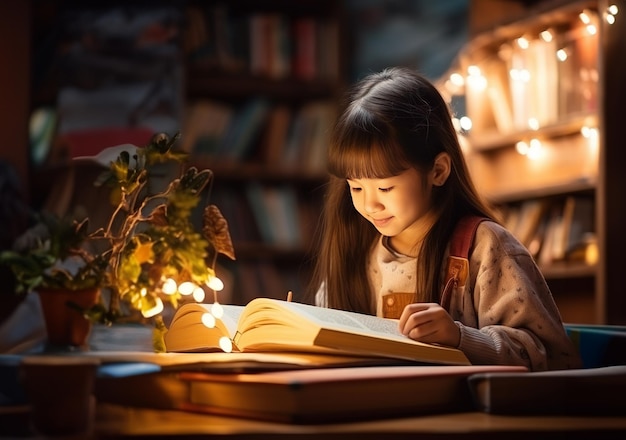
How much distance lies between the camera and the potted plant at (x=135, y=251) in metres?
1.04

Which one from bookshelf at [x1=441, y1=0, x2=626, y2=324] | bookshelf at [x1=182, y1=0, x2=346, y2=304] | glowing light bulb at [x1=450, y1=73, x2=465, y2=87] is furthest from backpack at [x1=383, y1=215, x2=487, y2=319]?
glowing light bulb at [x1=450, y1=73, x2=465, y2=87]

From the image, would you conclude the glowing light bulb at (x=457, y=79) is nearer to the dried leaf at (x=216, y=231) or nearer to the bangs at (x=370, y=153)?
the bangs at (x=370, y=153)

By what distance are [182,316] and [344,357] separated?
0.30 meters

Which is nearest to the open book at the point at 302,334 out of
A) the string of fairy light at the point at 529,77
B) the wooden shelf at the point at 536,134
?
the string of fairy light at the point at 529,77

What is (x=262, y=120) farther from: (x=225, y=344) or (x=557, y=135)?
(x=225, y=344)

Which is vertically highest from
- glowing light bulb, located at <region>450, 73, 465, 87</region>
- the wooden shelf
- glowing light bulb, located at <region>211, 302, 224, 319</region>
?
glowing light bulb, located at <region>450, 73, 465, 87</region>

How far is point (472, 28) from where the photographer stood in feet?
13.3

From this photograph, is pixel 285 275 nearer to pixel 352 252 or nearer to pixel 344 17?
pixel 344 17

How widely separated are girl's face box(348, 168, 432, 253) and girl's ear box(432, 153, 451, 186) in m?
0.01

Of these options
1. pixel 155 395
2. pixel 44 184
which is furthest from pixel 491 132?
pixel 155 395

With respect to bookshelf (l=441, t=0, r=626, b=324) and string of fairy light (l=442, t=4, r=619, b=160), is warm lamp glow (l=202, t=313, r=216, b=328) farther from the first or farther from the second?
bookshelf (l=441, t=0, r=626, b=324)

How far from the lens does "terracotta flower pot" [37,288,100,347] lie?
3.37 feet

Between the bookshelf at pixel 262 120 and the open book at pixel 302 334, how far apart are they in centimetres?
277

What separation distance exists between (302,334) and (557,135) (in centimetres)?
298
